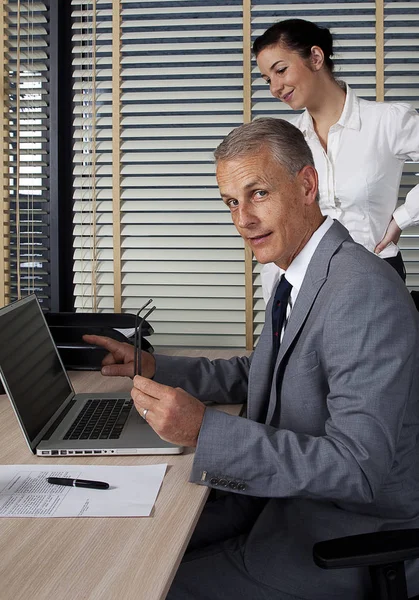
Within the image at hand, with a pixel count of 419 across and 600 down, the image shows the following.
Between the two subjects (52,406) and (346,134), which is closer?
(52,406)

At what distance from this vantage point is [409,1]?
9.86 ft

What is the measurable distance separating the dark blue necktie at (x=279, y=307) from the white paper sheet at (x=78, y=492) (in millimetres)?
384

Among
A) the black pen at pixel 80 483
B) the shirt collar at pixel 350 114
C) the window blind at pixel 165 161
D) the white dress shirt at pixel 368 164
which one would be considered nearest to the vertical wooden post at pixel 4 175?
the window blind at pixel 165 161

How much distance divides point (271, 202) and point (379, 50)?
1763mm

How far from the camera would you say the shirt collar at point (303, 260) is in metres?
1.55

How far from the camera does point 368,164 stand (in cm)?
251

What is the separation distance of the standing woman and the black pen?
154 centimetres

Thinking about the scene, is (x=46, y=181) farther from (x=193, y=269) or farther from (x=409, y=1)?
(x=409, y=1)

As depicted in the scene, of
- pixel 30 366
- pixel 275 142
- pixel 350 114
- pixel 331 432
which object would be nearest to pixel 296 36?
pixel 350 114

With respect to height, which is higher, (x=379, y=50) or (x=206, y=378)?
(x=379, y=50)

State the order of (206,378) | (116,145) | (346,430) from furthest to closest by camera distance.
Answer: (116,145)
(206,378)
(346,430)

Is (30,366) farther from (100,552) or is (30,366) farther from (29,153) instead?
(29,153)

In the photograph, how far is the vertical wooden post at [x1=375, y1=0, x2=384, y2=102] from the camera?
298 cm

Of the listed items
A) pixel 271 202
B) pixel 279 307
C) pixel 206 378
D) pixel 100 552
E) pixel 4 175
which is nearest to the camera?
pixel 100 552
